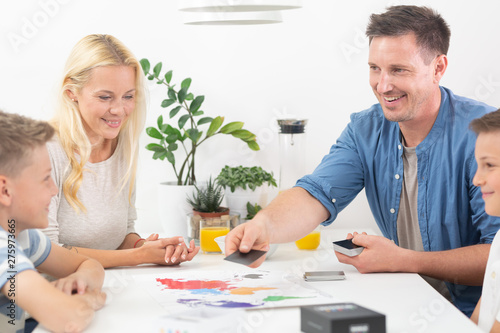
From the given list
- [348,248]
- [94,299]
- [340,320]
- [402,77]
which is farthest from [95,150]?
[340,320]

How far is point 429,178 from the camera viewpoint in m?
1.71

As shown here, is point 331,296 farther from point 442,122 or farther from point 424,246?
point 442,122

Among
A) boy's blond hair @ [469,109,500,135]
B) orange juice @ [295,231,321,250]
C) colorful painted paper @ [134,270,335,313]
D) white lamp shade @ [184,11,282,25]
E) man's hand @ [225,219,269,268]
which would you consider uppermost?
white lamp shade @ [184,11,282,25]

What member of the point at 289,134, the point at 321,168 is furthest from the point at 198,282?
the point at 289,134

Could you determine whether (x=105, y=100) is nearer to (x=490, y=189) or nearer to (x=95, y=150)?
(x=95, y=150)

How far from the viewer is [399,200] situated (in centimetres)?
177

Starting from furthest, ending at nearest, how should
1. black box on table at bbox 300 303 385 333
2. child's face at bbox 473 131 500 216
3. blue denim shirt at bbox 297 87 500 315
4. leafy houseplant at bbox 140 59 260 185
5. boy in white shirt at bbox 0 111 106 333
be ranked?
leafy houseplant at bbox 140 59 260 185
blue denim shirt at bbox 297 87 500 315
child's face at bbox 473 131 500 216
boy in white shirt at bbox 0 111 106 333
black box on table at bbox 300 303 385 333

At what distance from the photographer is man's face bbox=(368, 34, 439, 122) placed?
1686 millimetres

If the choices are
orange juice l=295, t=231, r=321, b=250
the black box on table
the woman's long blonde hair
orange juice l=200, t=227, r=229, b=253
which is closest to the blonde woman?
the woman's long blonde hair

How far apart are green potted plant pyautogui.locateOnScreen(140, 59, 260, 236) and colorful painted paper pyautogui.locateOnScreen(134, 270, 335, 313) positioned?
56cm

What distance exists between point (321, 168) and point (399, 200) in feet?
0.81

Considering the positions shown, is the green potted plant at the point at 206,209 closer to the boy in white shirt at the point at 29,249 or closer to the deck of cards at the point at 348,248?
the deck of cards at the point at 348,248

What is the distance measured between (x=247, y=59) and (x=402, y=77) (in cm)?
75

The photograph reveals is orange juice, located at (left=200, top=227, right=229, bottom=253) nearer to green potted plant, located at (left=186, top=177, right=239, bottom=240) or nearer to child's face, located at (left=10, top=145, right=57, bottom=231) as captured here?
green potted plant, located at (left=186, top=177, right=239, bottom=240)
